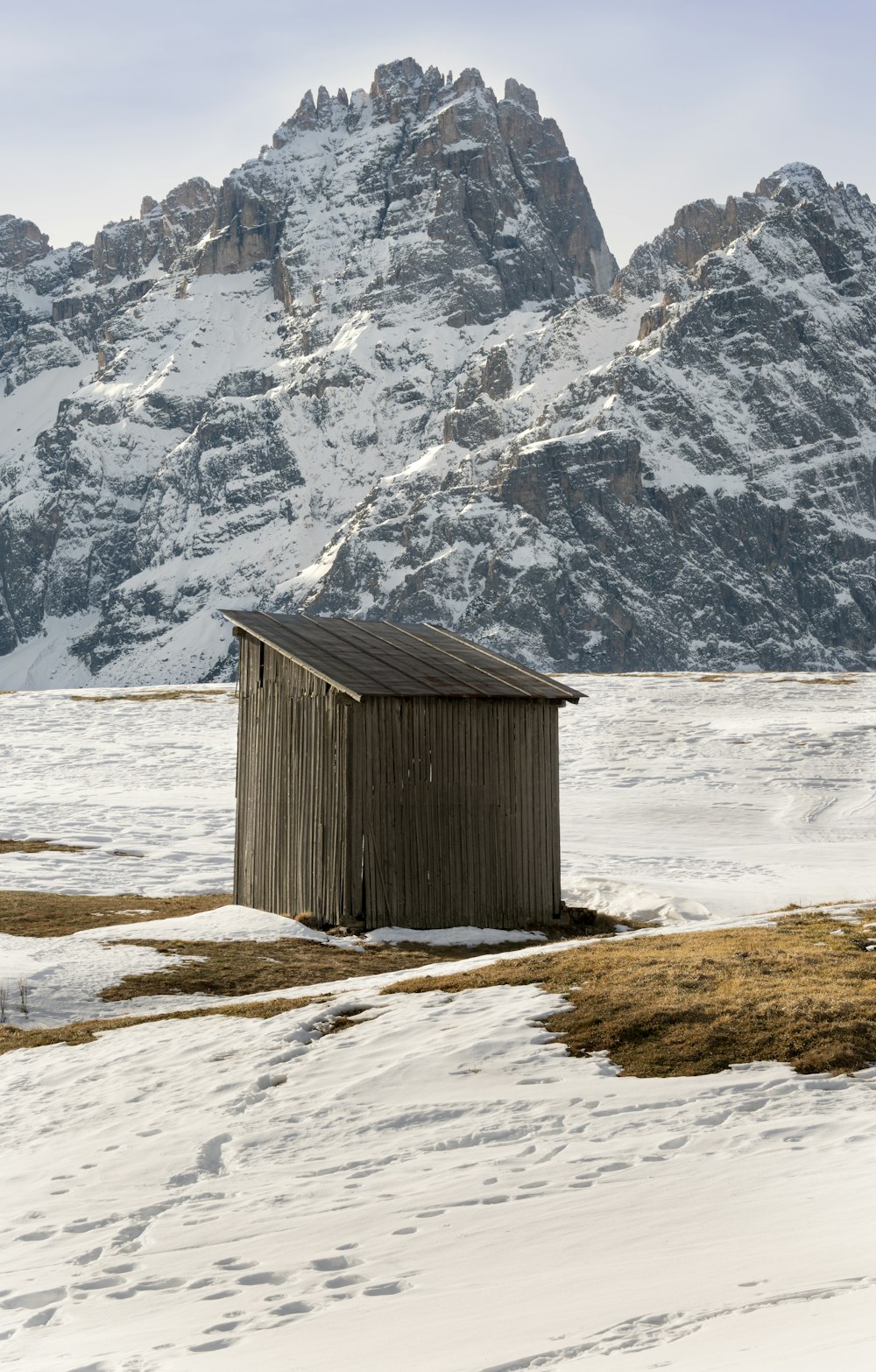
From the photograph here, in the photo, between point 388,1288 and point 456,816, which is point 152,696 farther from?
point 388,1288

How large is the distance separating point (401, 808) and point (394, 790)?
0.29m

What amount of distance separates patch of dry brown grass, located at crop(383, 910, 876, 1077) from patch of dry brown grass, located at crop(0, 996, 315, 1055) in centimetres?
125

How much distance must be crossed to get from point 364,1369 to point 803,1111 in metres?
4.19

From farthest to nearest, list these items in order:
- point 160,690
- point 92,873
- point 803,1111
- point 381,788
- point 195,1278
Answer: point 160,690
point 92,873
point 381,788
point 803,1111
point 195,1278

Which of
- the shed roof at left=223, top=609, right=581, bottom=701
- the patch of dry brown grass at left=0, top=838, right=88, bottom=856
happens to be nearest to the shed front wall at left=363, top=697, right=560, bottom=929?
the shed roof at left=223, top=609, right=581, bottom=701

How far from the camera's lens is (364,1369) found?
5707mm

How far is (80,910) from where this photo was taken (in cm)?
2122

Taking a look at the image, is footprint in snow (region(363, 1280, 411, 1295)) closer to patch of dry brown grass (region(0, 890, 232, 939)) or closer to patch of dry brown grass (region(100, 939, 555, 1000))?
patch of dry brown grass (region(100, 939, 555, 1000))

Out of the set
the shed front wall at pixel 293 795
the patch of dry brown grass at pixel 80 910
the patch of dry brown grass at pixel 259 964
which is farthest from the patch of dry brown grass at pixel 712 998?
the patch of dry brown grass at pixel 80 910

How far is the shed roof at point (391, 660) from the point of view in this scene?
67.8 ft

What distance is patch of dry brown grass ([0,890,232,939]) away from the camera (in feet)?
63.3

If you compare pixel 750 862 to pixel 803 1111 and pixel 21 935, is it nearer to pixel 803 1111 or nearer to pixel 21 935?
pixel 21 935

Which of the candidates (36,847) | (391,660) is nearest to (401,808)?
(391,660)

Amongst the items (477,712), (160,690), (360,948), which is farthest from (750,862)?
(160,690)
